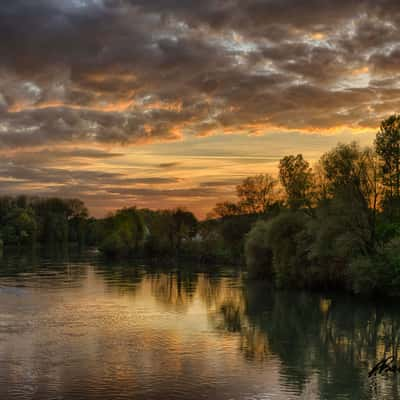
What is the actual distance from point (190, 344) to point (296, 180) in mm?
39177

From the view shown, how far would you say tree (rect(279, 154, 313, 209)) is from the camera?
Result: 61.6 m

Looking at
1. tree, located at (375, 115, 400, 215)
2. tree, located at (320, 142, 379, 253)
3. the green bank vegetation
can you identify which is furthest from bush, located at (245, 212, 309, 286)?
tree, located at (375, 115, 400, 215)

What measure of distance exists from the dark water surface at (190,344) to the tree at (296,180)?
1354 cm

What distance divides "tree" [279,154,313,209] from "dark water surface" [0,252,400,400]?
13544mm

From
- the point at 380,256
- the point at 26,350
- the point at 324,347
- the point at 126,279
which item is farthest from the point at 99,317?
the point at 126,279

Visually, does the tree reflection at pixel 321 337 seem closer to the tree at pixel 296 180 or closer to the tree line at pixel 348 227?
the tree line at pixel 348 227

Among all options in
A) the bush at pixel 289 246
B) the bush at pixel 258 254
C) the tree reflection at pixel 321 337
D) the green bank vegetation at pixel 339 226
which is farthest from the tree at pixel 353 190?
the bush at pixel 258 254

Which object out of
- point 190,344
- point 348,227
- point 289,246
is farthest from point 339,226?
point 190,344

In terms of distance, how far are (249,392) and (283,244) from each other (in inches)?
1410

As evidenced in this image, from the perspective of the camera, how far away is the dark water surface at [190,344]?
2031cm

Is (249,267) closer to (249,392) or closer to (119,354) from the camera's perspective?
(119,354)

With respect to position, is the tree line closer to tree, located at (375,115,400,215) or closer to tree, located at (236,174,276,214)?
tree, located at (375,115,400,215)

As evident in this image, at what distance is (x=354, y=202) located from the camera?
161 feet

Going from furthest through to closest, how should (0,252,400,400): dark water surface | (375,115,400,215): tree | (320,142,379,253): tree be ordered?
1. (375,115,400,215): tree
2. (320,142,379,253): tree
3. (0,252,400,400): dark water surface
